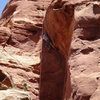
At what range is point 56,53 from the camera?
28.0 feet

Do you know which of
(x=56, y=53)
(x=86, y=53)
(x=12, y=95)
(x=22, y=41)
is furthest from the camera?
(x=22, y=41)

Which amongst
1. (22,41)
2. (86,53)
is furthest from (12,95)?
(22,41)

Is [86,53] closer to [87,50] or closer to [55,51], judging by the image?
[87,50]

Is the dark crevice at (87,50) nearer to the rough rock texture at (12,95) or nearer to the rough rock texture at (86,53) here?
the rough rock texture at (86,53)

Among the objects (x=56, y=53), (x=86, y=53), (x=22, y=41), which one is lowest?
(x=22, y=41)

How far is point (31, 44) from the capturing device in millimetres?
15359

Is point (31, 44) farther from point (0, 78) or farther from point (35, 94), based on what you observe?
point (0, 78)

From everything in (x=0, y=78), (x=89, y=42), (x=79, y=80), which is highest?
(x=89, y=42)

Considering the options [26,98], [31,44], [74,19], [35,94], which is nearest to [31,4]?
[31,44]

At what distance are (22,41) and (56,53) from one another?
→ 7052 millimetres

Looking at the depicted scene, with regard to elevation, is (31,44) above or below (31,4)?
below

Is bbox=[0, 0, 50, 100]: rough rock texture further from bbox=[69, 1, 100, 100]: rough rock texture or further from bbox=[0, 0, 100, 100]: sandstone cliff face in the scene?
bbox=[69, 1, 100, 100]: rough rock texture

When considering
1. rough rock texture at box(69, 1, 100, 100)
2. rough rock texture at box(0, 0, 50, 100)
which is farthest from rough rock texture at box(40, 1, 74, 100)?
rough rock texture at box(0, 0, 50, 100)

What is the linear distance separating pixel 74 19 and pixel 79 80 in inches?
69.6
